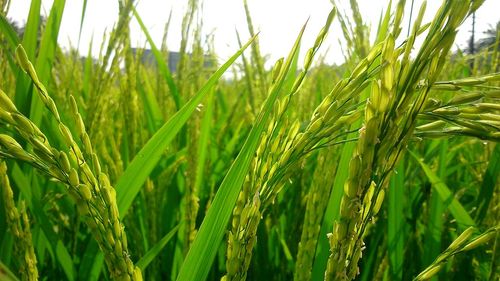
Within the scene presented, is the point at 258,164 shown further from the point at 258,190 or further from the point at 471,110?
the point at 471,110

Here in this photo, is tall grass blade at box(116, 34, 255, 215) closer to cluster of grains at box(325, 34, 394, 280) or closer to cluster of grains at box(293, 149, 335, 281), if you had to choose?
cluster of grains at box(293, 149, 335, 281)

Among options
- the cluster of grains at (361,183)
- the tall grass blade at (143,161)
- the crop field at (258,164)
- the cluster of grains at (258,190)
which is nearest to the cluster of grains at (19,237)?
the crop field at (258,164)

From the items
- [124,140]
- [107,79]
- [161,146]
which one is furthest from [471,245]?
[124,140]

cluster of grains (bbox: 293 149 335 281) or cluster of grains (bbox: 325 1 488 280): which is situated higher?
cluster of grains (bbox: 325 1 488 280)

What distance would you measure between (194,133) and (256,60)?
0.39 m

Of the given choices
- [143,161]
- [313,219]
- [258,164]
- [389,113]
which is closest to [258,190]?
[258,164]

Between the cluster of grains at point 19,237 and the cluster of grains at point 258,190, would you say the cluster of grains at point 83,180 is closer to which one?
the cluster of grains at point 258,190

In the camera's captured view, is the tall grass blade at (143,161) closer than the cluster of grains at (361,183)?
No

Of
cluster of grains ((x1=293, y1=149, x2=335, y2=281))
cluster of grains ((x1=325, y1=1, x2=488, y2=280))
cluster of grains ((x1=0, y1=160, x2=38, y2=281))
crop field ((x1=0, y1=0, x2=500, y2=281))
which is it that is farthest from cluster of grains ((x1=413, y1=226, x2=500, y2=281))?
cluster of grains ((x1=0, y1=160, x2=38, y2=281))

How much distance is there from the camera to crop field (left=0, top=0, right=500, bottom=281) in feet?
1.22

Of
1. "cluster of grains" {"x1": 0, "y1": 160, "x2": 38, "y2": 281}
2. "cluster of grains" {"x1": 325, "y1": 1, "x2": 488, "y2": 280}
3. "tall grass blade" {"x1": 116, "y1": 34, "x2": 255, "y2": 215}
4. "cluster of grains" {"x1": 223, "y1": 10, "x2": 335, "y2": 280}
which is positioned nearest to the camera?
"cluster of grains" {"x1": 325, "y1": 1, "x2": 488, "y2": 280}

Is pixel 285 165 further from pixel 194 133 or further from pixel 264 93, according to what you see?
pixel 264 93

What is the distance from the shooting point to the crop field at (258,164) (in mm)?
372

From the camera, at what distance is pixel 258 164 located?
0.48m
